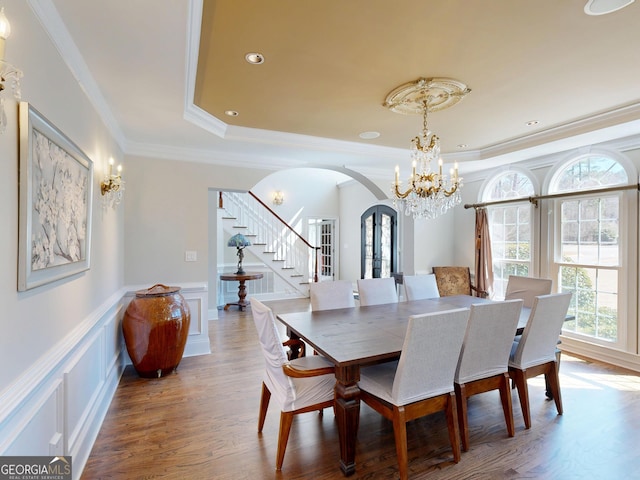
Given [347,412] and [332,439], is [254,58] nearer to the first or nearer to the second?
[347,412]

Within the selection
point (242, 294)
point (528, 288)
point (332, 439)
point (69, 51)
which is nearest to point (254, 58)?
point (69, 51)

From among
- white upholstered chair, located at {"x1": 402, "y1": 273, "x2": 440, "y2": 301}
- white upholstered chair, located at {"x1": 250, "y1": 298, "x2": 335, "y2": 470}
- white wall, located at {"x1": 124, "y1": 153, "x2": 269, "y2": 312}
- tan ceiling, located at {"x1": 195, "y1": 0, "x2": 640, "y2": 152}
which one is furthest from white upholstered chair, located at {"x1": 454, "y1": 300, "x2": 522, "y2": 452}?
white wall, located at {"x1": 124, "y1": 153, "x2": 269, "y2": 312}

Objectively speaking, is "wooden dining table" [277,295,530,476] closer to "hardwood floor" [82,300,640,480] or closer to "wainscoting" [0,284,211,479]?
"hardwood floor" [82,300,640,480]

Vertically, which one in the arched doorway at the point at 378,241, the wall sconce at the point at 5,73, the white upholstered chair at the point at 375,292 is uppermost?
the wall sconce at the point at 5,73

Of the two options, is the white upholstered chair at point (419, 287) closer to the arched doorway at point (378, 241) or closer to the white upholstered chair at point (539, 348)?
the white upholstered chair at point (539, 348)

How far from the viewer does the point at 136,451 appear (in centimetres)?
221

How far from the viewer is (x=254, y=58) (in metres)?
2.22

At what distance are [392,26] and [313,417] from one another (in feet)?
9.28

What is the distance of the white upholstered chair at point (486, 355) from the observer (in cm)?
221

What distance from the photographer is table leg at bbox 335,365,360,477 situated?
200 centimetres

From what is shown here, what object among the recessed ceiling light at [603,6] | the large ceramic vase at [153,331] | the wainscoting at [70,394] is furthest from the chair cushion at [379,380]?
the recessed ceiling light at [603,6]

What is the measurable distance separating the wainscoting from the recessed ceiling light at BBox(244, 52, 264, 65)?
6.76 ft

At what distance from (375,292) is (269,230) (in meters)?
4.47

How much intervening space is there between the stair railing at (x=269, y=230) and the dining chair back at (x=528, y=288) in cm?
453
